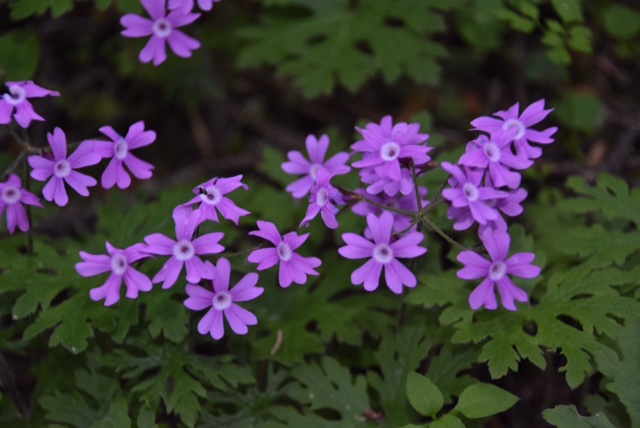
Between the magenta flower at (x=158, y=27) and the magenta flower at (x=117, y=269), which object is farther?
the magenta flower at (x=158, y=27)

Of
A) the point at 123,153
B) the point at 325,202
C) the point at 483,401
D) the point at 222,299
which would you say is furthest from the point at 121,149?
the point at 483,401

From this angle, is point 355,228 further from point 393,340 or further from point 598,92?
point 598,92

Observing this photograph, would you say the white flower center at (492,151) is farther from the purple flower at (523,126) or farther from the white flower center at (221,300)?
the white flower center at (221,300)

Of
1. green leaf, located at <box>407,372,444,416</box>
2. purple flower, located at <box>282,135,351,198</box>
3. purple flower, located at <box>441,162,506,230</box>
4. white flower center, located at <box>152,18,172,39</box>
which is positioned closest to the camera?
purple flower, located at <box>441,162,506,230</box>

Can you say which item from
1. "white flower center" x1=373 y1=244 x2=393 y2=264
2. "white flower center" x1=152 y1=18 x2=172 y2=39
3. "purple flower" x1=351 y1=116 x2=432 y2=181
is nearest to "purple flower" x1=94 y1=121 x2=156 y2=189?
"white flower center" x1=152 y1=18 x2=172 y2=39

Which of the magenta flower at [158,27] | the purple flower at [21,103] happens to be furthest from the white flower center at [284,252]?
the magenta flower at [158,27]

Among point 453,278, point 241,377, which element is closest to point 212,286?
point 241,377

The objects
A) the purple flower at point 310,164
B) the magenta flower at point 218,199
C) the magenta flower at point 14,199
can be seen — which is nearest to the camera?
the magenta flower at point 218,199

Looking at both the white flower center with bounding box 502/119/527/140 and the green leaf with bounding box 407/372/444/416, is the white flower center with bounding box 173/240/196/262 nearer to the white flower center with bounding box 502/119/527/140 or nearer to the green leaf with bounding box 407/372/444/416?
the green leaf with bounding box 407/372/444/416
